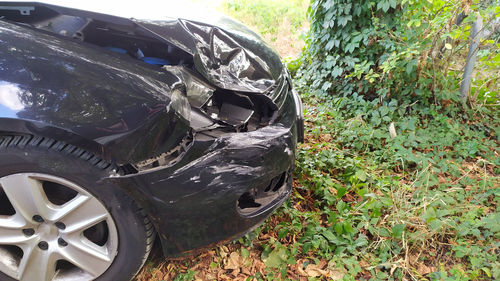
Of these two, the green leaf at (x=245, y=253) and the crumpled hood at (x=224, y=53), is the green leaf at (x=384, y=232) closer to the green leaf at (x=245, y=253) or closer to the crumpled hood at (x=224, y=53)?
the green leaf at (x=245, y=253)

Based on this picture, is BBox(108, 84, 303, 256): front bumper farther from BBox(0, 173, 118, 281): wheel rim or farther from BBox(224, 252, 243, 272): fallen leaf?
BBox(224, 252, 243, 272): fallen leaf

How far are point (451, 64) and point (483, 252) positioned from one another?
6.89ft

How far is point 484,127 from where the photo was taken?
317 cm

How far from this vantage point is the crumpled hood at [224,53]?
1.75m

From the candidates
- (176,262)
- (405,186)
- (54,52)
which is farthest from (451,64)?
(54,52)

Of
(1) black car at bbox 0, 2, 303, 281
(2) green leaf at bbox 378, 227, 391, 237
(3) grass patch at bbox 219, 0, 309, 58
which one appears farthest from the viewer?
(3) grass patch at bbox 219, 0, 309, 58

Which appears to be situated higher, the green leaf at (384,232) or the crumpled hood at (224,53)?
the crumpled hood at (224,53)

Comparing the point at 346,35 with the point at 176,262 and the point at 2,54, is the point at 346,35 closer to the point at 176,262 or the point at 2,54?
the point at 176,262

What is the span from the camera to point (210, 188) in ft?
4.79

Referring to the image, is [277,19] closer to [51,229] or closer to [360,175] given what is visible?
[360,175]

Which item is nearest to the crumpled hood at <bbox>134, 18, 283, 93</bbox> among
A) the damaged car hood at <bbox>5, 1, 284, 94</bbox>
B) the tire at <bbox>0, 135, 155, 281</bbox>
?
the damaged car hood at <bbox>5, 1, 284, 94</bbox>

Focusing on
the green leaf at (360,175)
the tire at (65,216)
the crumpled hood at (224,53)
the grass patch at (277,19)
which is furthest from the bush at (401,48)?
the tire at (65,216)

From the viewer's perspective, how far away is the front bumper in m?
1.42

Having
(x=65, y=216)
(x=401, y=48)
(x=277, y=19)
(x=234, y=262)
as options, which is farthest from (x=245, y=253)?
(x=277, y=19)
